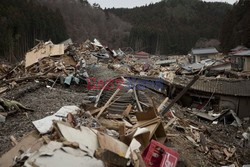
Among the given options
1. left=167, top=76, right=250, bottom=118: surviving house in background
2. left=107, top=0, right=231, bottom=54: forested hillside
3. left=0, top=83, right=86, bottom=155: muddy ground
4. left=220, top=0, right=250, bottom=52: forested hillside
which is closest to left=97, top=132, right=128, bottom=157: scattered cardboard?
left=0, top=83, right=86, bottom=155: muddy ground

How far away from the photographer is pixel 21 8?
3606cm

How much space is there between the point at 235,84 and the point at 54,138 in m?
12.6

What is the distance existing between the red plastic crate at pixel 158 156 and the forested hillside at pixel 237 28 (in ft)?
105

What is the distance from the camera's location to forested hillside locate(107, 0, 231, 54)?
2378 inches

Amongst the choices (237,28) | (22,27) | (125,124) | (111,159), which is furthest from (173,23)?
(111,159)

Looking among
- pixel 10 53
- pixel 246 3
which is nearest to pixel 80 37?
pixel 10 53

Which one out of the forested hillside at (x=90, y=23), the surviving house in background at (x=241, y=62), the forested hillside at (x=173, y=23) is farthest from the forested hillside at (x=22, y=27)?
the surviving house in background at (x=241, y=62)

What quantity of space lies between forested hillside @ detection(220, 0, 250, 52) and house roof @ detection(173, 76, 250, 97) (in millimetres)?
20453

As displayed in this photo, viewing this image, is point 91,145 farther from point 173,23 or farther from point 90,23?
point 173,23

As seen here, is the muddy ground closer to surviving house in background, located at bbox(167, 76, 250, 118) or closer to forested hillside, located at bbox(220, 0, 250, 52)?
surviving house in background, located at bbox(167, 76, 250, 118)

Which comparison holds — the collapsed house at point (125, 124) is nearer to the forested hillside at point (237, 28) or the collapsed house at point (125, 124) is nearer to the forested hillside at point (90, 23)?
the forested hillside at point (237, 28)

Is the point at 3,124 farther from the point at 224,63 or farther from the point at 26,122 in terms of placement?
the point at 224,63

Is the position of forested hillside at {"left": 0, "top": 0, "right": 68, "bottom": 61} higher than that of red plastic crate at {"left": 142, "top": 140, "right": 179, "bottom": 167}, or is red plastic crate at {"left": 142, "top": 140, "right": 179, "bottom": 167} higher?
forested hillside at {"left": 0, "top": 0, "right": 68, "bottom": 61}

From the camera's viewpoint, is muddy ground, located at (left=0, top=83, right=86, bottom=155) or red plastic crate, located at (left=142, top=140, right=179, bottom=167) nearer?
red plastic crate, located at (left=142, top=140, right=179, bottom=167)
